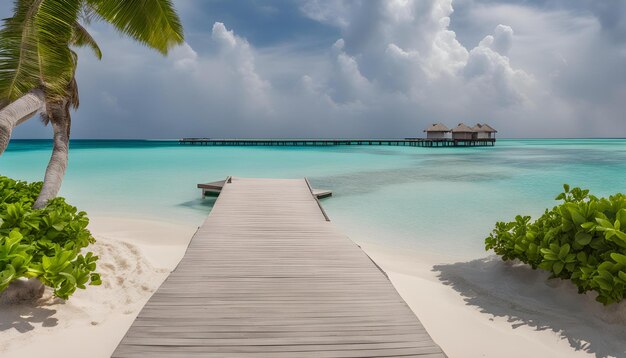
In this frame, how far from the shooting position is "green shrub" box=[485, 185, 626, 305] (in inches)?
144

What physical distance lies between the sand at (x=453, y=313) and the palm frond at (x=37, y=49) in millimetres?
2667

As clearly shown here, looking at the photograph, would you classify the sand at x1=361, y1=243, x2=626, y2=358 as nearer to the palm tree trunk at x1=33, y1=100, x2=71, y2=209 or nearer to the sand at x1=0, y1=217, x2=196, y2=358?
the sand at x1=0, y1=217, x2=196, y2=358

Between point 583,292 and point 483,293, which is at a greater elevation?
point 583,292

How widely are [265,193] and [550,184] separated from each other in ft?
56.6

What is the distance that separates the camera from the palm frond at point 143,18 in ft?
19.7

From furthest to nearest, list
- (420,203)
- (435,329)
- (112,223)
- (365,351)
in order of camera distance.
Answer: (420,203), (112,223), (435,329), (365,351)

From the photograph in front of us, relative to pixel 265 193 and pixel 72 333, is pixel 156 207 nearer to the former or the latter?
pixel 265 193

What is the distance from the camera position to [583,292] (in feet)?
13.9

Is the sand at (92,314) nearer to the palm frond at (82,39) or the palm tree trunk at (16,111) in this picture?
the palm tree trunk at (16,111)

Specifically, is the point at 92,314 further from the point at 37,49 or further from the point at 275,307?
the point at 37,49

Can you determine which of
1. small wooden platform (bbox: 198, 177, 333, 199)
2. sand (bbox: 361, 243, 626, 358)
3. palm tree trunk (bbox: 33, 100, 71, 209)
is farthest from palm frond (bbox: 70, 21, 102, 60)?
sand (bbox: 361, 243, 626, 358)

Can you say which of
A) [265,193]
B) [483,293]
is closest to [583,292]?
[483,293]

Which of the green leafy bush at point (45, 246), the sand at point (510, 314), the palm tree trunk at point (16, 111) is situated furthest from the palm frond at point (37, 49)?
the sand at point (510, 314)

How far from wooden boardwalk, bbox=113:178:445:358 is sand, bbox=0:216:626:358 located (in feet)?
2.89
